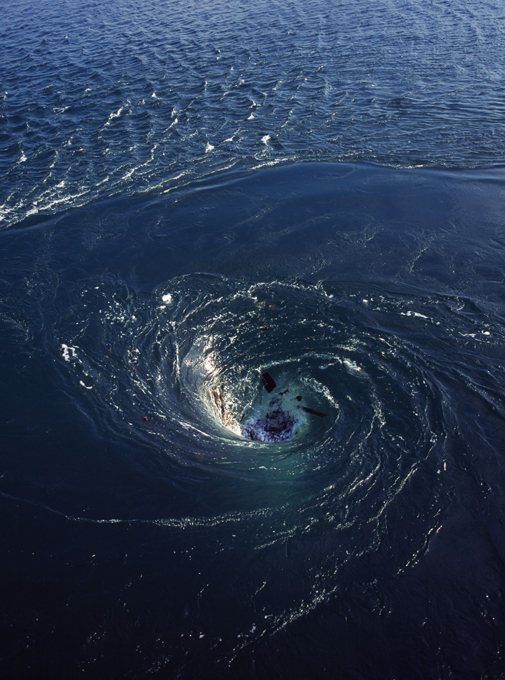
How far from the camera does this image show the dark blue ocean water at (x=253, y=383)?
734cm

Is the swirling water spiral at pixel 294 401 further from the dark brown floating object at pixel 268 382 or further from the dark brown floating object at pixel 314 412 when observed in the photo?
the dark brown floating object at pixel 268 382

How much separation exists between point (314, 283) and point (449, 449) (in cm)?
635

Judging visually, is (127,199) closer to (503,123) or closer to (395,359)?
(395,359)

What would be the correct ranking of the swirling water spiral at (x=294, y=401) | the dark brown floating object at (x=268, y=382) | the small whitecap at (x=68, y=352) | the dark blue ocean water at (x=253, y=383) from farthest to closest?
the small whitecap at (x=68, y=352), the dark brown floating object at (x=268, y=382), the swirling water spiral at (x=294, y=401), the dark blue ocean water at (x=253, y=383)

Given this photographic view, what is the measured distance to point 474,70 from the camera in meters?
25.4

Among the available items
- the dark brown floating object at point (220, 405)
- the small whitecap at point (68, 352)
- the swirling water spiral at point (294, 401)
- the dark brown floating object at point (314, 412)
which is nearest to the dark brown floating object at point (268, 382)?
the swirling water spiral at point (294, 401)

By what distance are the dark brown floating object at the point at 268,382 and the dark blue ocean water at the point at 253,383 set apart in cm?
34

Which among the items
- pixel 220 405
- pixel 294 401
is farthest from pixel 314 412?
pixel 220 405

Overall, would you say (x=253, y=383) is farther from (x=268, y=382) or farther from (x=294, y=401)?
(x=294, y=401)

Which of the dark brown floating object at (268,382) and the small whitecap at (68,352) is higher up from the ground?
the small whitecap at (68,352)

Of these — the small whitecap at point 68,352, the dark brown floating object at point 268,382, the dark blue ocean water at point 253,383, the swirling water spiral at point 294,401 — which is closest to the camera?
the dark blue ocean water at point 253,383

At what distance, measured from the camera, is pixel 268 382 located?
11094 mm

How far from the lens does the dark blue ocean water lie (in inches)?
289

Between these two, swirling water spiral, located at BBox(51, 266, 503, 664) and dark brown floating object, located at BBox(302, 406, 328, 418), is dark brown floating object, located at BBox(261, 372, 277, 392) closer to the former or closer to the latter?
swirling water spiral, located at BBox(51, 266, 503, 664)
